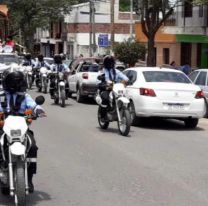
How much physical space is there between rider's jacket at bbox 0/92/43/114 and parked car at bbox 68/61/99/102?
612 inches

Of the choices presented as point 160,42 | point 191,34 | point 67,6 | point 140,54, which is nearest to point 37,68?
point 140,54

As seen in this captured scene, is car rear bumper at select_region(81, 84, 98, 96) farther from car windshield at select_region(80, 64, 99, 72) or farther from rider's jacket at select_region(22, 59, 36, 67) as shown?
rider's jacket at select_region(22, 59, 36, 67)

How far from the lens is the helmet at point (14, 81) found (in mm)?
7387

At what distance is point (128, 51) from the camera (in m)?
37.0

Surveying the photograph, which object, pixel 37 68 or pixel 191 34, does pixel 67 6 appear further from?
pixel 37 68

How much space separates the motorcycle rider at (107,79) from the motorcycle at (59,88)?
6.18 meters

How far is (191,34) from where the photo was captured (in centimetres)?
3822

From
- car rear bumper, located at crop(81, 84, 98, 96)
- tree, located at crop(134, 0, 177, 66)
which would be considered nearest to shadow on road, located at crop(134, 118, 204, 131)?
car rear bumper, located at crop(81, 84, 98, 96)

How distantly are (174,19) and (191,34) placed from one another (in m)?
5.82

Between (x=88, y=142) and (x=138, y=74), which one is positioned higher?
(x=138, y=74)

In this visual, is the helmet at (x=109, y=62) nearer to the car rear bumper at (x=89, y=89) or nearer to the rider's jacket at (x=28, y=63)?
the car rear bumper at (x=89, y=89)

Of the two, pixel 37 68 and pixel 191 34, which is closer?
pixel 37 68

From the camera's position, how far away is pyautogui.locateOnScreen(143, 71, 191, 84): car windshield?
1573cm

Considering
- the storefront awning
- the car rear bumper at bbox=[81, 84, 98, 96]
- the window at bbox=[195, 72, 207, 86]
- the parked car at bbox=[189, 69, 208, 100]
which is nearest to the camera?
A: the parked car at bbox=[189, 69, 208, 100]
